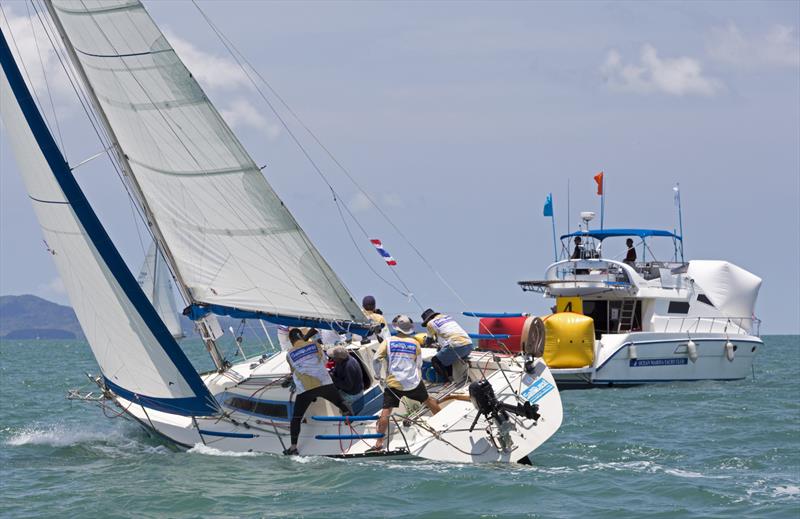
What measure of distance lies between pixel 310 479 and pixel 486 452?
230 cm

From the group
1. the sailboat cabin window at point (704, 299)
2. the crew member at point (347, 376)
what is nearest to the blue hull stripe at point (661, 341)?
the sailboat cabin window at point (704, 299)

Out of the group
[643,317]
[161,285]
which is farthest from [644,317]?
[161,285]

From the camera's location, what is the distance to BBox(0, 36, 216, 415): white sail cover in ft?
51.5

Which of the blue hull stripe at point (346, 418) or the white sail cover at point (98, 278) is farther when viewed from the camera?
the white sail cover at point (98, 278)

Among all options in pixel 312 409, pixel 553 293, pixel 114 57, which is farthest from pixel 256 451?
pixel 553 293

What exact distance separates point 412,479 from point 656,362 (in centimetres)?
1878

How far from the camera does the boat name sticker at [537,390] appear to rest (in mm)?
15711

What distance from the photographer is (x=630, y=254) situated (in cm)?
3422

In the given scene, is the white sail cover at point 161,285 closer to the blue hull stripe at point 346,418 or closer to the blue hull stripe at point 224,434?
the blue hull stripe at point 224,434

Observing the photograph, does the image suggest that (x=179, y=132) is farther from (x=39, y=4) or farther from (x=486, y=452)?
(x=486, y=452)

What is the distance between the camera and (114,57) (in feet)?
55.2

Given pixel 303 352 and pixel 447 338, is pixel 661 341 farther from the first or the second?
pixel 303 352

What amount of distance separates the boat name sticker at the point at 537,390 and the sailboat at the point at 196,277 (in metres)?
0.02

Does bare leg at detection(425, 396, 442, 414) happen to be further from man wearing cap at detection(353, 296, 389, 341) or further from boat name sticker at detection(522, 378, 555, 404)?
man wearing cap at detection(353, 296, 389, 341)
